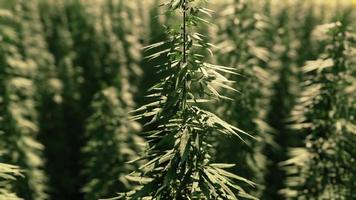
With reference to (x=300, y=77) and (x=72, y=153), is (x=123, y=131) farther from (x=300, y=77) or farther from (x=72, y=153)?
(x=300, y=77)

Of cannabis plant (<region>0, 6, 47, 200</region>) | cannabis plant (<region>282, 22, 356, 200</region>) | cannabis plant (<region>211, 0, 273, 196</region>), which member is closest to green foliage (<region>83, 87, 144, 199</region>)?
cannabis plant (<region>0, 6, 47, 200</region>)

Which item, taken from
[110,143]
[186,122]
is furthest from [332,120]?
[110,143]

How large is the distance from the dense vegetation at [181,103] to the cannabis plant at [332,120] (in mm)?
23

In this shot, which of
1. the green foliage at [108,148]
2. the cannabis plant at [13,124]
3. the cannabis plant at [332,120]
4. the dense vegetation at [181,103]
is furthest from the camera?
the cannabis plant at [13,124]

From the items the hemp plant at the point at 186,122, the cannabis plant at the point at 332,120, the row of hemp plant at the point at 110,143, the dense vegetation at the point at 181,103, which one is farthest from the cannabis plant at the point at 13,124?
the hemp plant at the point at 186,122

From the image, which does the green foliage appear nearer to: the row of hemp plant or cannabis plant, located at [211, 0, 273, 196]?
the row of hemp plant

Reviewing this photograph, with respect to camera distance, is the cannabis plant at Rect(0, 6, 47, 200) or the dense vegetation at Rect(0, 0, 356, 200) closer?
the dense vegetation at Rect(0, 0, 356, 200)

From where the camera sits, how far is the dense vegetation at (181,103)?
510cm

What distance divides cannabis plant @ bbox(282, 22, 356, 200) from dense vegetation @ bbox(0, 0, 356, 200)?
0.02m

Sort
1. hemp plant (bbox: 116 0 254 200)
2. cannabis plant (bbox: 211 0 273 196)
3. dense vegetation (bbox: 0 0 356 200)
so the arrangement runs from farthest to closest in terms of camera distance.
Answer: cannabis plant (bbox: 211 0 273 196) → dense vegetation (bbox: 0 0 356 200) → hemp plant (bbox: 116 0 254 200)

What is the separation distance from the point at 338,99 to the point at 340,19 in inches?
52.7

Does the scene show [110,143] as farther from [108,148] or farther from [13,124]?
[13,124]

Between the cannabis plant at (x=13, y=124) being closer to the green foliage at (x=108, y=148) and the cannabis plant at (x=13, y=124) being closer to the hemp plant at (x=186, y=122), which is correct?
the green foliage at (x=108, y=148)

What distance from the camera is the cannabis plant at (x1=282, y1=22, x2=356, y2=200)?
8461 mm
